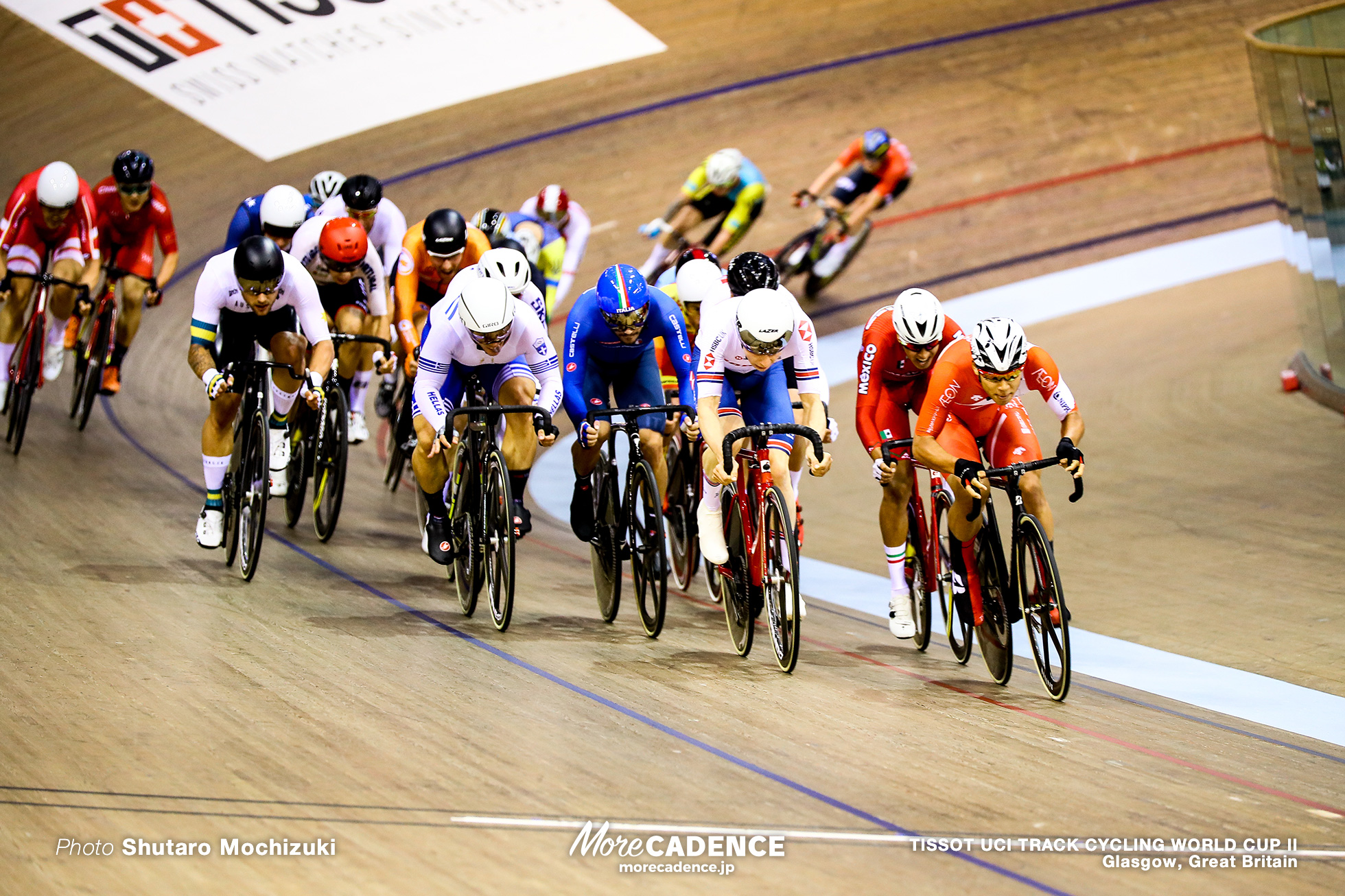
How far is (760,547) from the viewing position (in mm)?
4484

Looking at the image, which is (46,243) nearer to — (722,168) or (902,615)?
(722,168)

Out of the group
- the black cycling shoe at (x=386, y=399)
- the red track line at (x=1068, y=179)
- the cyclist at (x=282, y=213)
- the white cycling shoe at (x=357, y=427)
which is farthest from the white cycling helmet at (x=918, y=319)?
the red track line at (x=1068, y=179)

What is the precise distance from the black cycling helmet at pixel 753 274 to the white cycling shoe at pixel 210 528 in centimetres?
223

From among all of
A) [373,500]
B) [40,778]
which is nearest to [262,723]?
[40,778]

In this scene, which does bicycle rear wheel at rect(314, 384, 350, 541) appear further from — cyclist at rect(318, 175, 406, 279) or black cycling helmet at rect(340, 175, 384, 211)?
black cycling helmet at rect(340, 175, 384, 211)

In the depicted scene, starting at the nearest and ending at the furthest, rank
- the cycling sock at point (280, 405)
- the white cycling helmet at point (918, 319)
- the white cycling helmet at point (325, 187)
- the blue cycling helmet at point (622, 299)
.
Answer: the white cycling helmet at point (918, 319) → the blue cycling helmet at point (622, 299) → the cycling sock at point (280, 405) → the white cycling helmet at point (325, 187)

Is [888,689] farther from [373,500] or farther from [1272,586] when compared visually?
[373,500]

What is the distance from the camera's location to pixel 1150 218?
11.7 metres

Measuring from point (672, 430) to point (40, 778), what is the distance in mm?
2633

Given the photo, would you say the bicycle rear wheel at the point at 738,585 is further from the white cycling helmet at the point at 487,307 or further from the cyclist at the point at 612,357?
the white cycling helmet at the point at 487,307

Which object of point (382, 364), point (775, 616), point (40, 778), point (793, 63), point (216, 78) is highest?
point (216, 78)

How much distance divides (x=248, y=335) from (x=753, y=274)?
6.68 ft

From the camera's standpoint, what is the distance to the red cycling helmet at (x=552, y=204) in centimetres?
798

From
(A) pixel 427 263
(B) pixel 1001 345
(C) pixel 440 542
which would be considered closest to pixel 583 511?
(C) pixel 440 542
